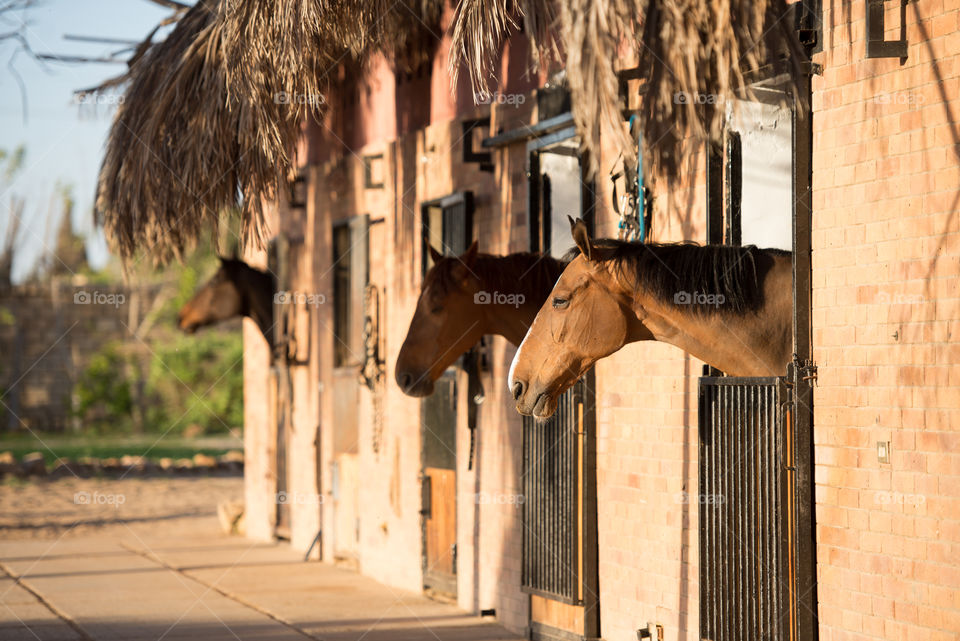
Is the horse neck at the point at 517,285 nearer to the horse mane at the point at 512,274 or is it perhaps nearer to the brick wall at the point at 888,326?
the horse mane at the point at 512,274

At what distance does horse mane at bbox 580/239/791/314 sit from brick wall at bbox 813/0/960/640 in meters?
0.26

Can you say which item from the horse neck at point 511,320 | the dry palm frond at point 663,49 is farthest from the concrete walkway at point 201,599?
the dry palm frond at point 663,49

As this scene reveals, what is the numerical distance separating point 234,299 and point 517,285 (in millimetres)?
6780

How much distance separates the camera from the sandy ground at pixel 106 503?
47.2 feet

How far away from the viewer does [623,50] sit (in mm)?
6488

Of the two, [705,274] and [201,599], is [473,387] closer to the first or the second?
[201,599]

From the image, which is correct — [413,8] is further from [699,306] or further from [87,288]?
[87,288]

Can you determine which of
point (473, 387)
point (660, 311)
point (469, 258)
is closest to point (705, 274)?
point (660, 311)

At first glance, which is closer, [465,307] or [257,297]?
[465,307]

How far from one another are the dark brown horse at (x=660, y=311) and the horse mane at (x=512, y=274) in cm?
131

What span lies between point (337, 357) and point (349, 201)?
154 centimetres

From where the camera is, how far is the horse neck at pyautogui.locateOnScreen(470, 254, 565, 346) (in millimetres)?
6508

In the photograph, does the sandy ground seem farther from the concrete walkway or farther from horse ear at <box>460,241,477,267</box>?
horse ear at <box>460,241,477,267</box>

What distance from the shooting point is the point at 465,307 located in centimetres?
671
